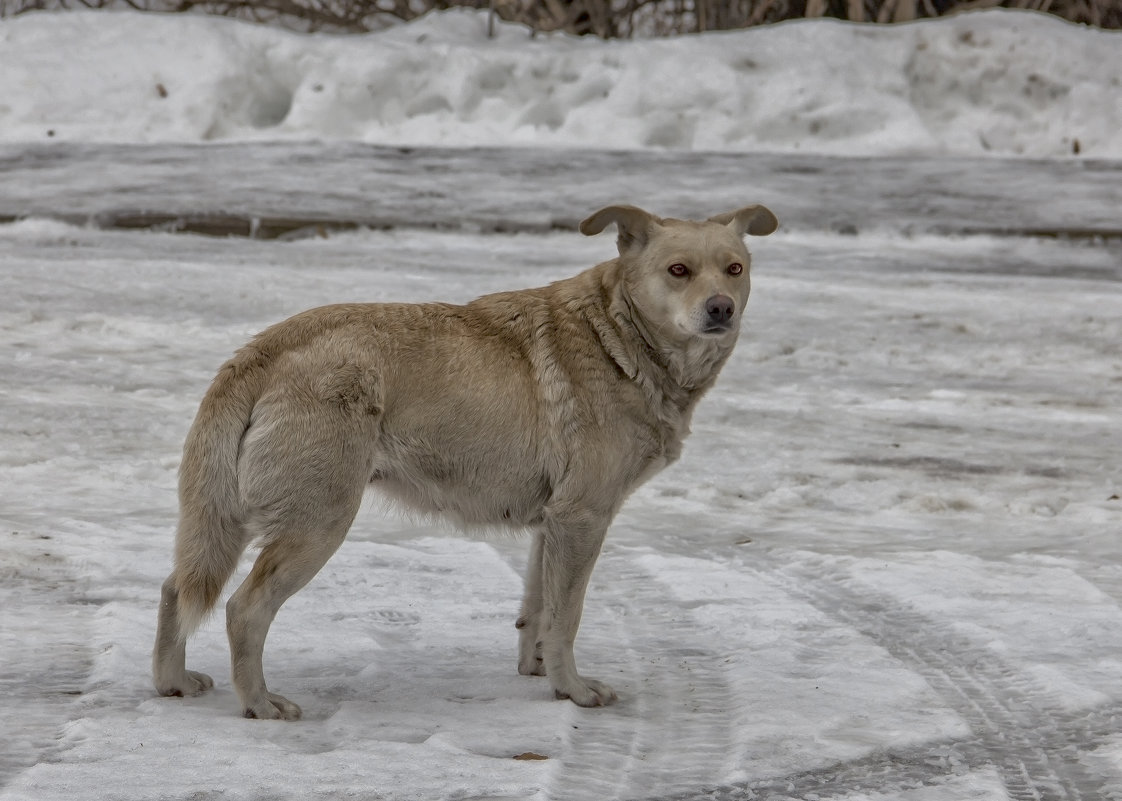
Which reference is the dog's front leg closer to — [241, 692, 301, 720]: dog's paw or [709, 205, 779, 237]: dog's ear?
[241, 692, 301, 720]: dog's paw

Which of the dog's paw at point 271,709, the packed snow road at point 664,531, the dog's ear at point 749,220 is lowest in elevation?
the packed snow road at point 664,531

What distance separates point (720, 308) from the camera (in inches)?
173

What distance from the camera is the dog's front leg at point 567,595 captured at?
4.34m

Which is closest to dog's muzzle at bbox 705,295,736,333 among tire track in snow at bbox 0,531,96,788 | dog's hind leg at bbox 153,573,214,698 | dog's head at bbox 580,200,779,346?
dog's head at bbox 580,200,779,346

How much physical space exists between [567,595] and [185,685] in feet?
4.18

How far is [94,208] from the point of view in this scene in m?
13.0

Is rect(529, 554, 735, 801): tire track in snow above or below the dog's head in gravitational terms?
below

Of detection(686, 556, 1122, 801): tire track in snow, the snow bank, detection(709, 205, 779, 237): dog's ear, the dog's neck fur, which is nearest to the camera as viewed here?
detection(686, 556, 1122, 801): tire track in snow

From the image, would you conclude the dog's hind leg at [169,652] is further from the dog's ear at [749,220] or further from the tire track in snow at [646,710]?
the dog's ear at [749,220]

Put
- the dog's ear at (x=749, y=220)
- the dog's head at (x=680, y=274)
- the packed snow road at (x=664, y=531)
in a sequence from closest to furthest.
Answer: the packed snow road at (x=664, y=531)
the dog's head at (x=680, y=274)
the dog's ear at (x=749, y=220)

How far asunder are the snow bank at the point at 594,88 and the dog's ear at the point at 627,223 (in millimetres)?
10895

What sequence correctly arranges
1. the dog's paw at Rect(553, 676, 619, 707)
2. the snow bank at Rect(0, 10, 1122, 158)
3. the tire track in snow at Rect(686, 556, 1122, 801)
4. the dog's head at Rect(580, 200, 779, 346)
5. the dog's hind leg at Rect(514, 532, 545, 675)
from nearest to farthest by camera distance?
the tire track in snow at Rect(686, 556, 1122, 801)
the dog's paw at Rect(553, 676, 619, 707)
the dog's head at Rect(580, 200, 779, 346)
the dog's hind leg at Rect(514, 532, 545, 675)
the snow bank at Rect(0, 10, 1122, 158)

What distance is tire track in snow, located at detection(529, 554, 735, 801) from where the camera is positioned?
12.1 ft

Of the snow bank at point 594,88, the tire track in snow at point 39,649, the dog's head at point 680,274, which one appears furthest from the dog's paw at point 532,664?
the snow bank at point 594,88
